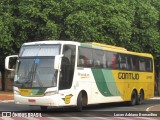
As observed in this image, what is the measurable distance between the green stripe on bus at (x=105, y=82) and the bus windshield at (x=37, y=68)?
134 inches

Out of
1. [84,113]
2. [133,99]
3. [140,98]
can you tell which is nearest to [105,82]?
[84,113]

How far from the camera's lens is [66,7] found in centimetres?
3553

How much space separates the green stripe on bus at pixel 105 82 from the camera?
892 inches

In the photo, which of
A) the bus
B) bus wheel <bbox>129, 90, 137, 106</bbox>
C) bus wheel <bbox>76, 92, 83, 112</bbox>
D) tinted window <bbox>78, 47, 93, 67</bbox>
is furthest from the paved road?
bus wheel <bbox>129, 90, 137, 106</bbox>

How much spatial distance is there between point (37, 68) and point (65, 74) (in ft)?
4.34

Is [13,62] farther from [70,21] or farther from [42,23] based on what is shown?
[70,21]

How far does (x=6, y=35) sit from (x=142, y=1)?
540 inches

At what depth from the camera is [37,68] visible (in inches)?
762

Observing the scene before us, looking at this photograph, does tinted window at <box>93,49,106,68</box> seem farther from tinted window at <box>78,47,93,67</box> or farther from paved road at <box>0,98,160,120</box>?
paved road at <box>0,98,160,120</box>

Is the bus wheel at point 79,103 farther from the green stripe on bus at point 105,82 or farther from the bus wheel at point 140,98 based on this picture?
the bus wheel at point 140,98

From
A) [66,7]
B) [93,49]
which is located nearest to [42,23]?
[66,7]

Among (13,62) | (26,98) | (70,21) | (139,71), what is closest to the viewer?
(26,98)

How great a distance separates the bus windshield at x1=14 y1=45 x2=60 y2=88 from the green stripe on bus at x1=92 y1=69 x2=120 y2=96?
340 centimetres

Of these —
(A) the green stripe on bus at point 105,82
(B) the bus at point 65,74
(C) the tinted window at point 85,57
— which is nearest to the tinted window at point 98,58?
(B) the bus at point 65,74
